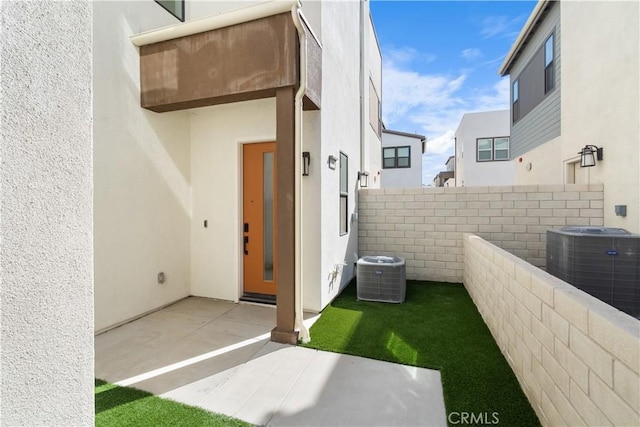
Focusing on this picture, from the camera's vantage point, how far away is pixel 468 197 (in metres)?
5.98

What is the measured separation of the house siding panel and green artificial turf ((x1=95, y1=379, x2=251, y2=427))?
30.5ft

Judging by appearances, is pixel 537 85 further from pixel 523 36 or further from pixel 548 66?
pixel 523 36

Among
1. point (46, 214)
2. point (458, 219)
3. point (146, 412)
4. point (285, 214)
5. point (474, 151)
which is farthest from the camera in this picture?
point (474, 151)

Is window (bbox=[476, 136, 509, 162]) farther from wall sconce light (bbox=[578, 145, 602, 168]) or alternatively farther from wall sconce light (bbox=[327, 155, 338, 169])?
wall sconce light (bbox=[327, 155, 338, 169])

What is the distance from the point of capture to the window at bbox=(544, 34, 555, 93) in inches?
311

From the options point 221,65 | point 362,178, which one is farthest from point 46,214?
point 362,178

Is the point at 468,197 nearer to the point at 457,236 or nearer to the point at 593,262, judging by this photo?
the point at 457,236

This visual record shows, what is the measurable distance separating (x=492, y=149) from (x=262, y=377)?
17.8m

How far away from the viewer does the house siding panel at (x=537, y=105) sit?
7.54m

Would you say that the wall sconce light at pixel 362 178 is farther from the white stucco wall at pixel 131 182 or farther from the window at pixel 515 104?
the window at pixel 515 104

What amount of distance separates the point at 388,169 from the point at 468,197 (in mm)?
13420

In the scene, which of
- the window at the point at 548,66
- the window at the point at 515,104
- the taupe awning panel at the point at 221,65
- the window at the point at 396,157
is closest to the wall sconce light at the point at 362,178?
the taupe awning panel at the point at 221,65

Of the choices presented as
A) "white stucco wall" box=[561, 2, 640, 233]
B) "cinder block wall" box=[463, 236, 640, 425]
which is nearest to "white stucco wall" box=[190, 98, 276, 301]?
"cinder block wall" box=[463, 236, 640, 425]

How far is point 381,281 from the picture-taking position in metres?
4.88
